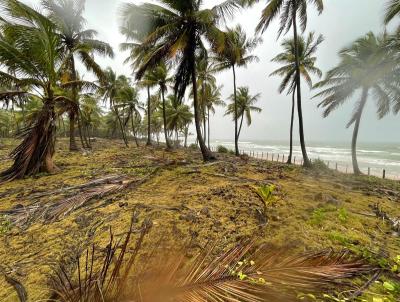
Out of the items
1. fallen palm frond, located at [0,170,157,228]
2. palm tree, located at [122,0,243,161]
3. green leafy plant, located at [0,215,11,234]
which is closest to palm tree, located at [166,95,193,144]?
palm tree, located at [122,0,243,161]

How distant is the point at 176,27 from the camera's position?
10.2 meters

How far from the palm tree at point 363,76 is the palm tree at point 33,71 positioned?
1453 centimetres

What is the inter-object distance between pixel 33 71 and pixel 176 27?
20.9 feet

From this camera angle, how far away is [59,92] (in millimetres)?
7250

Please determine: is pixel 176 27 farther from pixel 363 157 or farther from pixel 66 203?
pixel 363 157

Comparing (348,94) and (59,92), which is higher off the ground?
(348,94)

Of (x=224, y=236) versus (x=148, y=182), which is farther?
(x=148, y=182)

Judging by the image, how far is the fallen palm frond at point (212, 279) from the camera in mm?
1482

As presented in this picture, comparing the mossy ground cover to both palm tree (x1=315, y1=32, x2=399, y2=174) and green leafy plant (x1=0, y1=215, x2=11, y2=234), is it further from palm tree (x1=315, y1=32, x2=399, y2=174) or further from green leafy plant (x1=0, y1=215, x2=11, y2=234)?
palm tree (x1=315, y1=32, x2=399, y2=174)

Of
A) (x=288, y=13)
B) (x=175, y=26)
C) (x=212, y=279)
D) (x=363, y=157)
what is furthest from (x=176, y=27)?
(x=363, y=157)

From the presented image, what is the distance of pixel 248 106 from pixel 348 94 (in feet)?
36.7

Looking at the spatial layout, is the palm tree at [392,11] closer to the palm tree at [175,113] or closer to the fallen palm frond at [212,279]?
the fallen palm frond at [212,279]

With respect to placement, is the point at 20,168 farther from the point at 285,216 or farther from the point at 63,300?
the point at 285,216

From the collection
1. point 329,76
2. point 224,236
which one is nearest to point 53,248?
point 224,236
